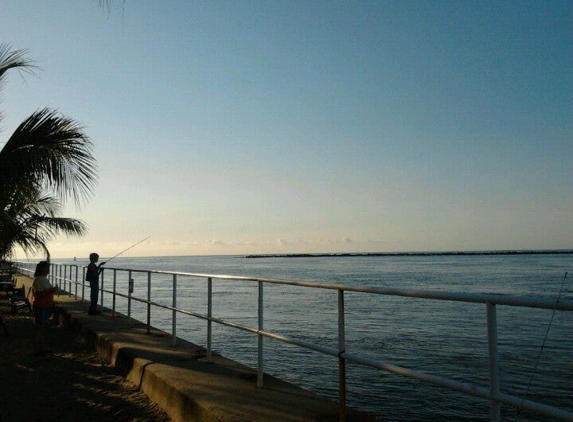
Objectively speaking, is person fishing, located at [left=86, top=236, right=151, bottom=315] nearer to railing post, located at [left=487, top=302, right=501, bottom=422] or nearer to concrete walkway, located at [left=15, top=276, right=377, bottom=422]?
concrete walkway, located at [left=15, top=276, right=377, bottom=422]

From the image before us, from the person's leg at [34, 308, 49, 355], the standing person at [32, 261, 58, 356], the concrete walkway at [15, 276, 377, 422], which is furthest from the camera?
the standing person at [32, 261, 58, 356]

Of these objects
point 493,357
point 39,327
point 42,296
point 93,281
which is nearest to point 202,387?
point 493,357

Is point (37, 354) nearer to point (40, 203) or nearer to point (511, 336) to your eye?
point (40, 203)

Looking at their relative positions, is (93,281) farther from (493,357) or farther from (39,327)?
(493,357)

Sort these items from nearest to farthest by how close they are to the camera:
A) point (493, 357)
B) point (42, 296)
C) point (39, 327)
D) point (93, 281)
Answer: point (493, 357), point (39, 327), point (42, 296), point (93, 281)

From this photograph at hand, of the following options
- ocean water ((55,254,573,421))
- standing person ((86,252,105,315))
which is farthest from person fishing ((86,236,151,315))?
ocean water ((55,254,573,421))

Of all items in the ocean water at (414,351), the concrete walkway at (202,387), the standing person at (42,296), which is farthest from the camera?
the ocean water at (414,351)

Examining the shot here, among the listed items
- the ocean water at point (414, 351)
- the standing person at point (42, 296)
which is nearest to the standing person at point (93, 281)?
the standing person at point (42, 296)

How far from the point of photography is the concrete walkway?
4410 millimetres

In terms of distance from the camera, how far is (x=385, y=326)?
1870 cm

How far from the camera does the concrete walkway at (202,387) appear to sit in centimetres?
441

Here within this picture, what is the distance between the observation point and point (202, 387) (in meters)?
5.14

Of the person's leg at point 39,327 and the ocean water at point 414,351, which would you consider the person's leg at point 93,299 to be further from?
the ocean water at point 414,351

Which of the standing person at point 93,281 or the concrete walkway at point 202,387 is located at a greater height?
the standing person at point 93,281
